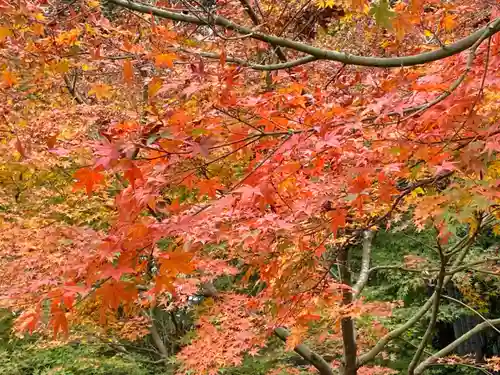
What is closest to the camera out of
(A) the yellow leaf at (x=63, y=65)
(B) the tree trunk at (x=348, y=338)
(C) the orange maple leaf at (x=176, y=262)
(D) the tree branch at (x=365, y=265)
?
(C) the orange maple leaf at (x=176, y=262)

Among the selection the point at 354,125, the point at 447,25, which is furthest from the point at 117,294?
the point at 447,25

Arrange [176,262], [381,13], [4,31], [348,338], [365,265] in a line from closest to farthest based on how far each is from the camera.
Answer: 1. [381,13]
2. [176,262]
3. [4,31]
4. [348,338]
5. [365,265]

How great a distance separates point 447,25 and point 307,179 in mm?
1329

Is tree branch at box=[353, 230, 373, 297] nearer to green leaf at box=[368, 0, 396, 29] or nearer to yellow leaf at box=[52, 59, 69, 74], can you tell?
yellow leaf at box=[52, 59, 69, 74]

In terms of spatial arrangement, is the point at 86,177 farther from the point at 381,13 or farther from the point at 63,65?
Answer: the point at 381,13

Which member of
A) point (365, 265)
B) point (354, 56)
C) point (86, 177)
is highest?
point (354, 56)

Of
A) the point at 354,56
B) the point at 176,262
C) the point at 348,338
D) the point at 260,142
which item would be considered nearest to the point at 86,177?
the point at 176,262

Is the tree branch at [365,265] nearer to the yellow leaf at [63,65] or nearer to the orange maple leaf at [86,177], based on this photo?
the yellow leaf at [63,65]

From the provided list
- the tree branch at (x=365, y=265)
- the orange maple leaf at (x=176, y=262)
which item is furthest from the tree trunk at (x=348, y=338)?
the orange maple leaf at (x=176, y=262)

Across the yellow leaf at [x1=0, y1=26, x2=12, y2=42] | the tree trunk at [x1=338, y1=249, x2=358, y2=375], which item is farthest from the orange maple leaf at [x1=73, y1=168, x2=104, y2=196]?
the tree trunk at [x1=338, y1=249, x2=358, y2=375]

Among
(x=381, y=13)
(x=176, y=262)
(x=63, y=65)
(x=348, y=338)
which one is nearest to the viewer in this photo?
(x=381, y=13)

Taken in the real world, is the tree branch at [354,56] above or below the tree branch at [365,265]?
above

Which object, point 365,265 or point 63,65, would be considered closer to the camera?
point 63,65

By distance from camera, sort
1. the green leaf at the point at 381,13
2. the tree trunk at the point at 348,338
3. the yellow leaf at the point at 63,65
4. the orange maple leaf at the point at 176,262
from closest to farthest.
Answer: the green leaf at the point at 381,13, the orange maple leaf at the point at 176,262, the yellow leaf at the point at 63,65, the tree trunk at the point at 348,338
